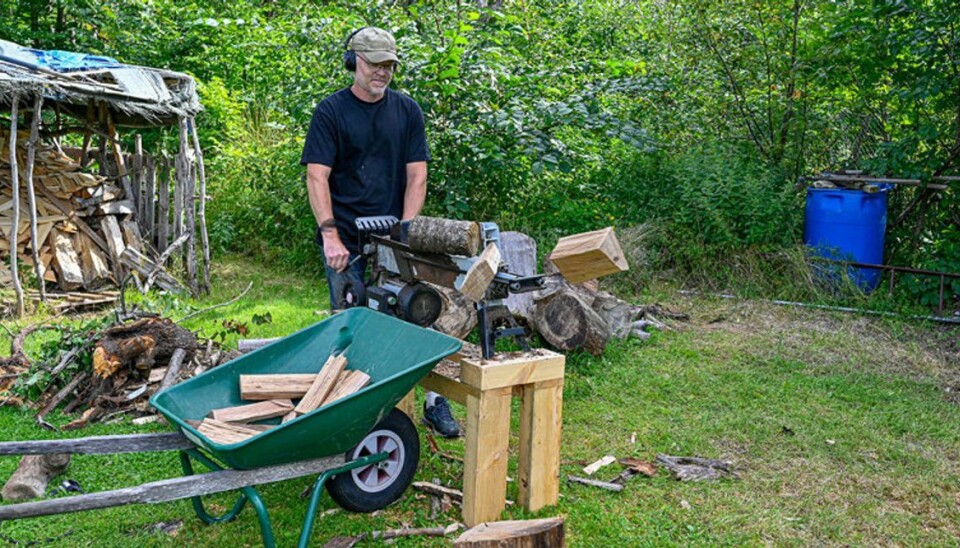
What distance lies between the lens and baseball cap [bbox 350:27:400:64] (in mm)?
3471

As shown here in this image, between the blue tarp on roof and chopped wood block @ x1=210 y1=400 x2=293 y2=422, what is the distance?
4.90 metres

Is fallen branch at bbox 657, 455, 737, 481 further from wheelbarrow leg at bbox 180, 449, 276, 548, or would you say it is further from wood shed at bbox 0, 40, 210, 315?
wood shed at bbox 0, 40, 210, 315

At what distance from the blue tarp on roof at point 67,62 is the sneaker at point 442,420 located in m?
4.70

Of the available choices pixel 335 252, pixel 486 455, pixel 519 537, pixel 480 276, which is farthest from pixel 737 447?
pixel 519 537

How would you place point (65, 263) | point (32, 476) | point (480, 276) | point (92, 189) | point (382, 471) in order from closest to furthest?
1. point (480, 276)
2. point (382, 471)
3. point (32, 476)
4. point (65, 263)
5. point (92, 189)

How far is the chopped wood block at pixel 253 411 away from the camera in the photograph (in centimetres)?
281

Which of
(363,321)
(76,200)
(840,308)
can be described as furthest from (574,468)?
(76,200)

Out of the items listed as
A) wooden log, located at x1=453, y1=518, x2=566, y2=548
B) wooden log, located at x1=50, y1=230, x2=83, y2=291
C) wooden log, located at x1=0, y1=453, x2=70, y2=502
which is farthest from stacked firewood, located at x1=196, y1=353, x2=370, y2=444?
wooden log, located at x1=50, y1=230, x2=83, y2=291

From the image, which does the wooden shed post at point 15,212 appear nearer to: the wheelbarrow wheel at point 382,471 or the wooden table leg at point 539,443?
the wheelbarrow wheel at point 382,471

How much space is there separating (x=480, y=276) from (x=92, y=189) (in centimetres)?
631

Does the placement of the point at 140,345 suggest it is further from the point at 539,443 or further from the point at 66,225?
the point at 66,225

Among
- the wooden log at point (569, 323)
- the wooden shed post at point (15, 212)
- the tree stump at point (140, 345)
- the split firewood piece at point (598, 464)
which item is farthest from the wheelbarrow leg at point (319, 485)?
the wooden shed post at point (15, 212)

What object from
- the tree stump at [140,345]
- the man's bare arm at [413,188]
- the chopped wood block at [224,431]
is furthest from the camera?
the tree stump at [140,345]

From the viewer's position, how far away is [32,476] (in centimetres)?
324
